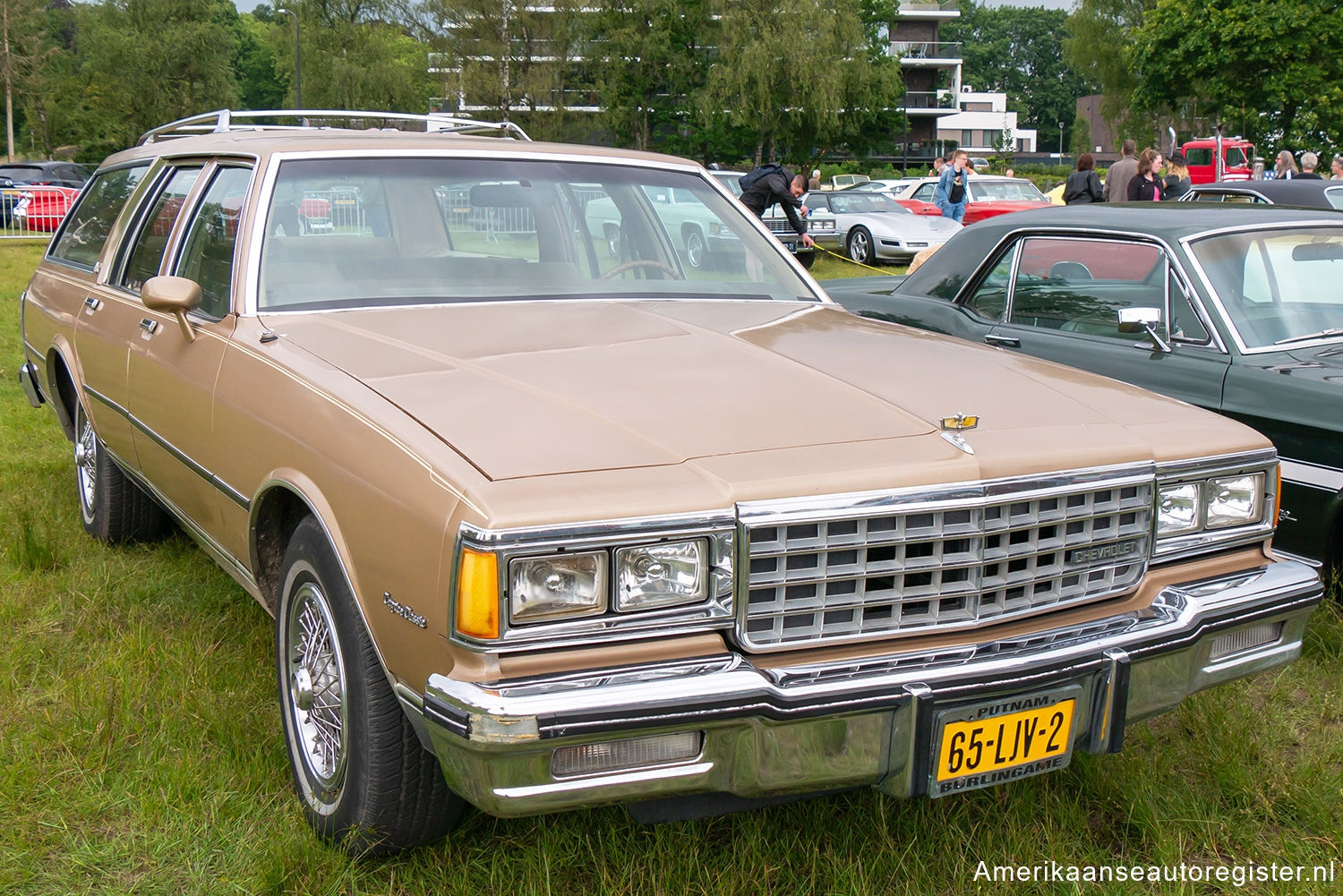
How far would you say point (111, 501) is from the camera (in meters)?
4.51

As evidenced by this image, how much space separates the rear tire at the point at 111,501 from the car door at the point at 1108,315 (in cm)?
352

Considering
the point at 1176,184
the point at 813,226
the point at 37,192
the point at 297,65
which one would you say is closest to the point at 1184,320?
the point at 1176,184

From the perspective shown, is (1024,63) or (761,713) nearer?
(761,713)

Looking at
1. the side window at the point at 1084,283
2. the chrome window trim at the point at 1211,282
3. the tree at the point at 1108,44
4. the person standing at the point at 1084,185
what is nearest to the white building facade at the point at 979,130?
the tree at the point at 1108,44

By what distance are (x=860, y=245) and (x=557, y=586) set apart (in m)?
16.5

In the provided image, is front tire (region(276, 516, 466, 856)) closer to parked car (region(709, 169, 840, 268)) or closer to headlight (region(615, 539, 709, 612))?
headlight (region(615, 539, 709, 612))

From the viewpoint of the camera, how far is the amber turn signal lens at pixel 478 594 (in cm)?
198

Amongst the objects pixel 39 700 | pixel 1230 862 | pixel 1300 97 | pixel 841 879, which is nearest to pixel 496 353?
pixel 841 879

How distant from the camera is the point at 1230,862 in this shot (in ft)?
8.68

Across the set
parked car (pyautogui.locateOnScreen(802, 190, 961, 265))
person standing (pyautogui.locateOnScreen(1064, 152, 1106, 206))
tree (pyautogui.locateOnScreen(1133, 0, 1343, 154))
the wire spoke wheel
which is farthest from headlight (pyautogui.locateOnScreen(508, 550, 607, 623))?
tree (pyautogui.locateOnScreen(1133, 0, 1343, 154))

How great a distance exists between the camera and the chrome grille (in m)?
2.13

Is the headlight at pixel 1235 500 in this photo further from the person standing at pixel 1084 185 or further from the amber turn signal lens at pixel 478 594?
the person standing at pixel 1084 185

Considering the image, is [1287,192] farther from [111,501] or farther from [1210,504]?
[111,501]

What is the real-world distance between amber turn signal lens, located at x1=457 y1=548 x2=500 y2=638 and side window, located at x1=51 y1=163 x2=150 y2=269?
10.7ft
